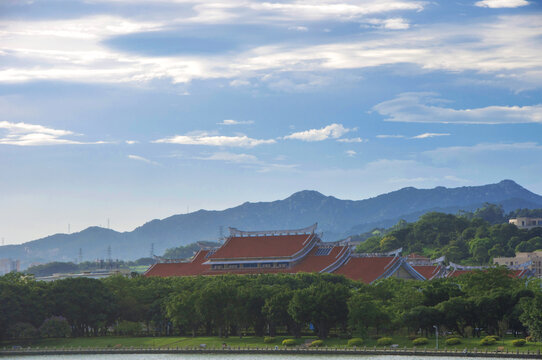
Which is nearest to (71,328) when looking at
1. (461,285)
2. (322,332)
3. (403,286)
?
(322,332)

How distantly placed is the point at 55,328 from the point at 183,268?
4488 cm

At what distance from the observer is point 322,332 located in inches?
3748

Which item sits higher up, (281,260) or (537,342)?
(281,260)

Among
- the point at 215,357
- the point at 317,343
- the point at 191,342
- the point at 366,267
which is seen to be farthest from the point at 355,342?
the point at 366,267

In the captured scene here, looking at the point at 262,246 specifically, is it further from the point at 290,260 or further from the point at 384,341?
the point at 384,341

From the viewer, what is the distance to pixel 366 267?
13000 centimetres

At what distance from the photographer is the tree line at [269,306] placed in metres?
89.5

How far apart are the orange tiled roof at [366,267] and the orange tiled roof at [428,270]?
34.5 ft

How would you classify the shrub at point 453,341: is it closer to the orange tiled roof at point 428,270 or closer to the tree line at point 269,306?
the tree line at point 269,306

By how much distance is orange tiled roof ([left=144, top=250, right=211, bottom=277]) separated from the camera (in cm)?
14388

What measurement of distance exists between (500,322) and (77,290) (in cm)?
5147

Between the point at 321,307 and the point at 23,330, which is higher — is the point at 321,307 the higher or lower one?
the higher one

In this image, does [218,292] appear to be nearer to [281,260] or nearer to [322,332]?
[322,332]

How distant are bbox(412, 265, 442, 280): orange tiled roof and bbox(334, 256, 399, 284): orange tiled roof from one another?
34.5 ft
